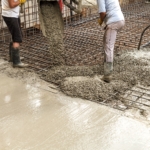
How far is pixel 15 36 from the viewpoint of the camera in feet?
15.7

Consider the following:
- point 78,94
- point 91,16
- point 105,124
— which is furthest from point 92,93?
point 91,16

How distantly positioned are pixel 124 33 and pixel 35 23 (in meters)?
2.15

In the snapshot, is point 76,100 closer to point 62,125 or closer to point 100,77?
point 62,125

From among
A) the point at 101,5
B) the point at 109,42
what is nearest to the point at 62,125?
the point at 109,42

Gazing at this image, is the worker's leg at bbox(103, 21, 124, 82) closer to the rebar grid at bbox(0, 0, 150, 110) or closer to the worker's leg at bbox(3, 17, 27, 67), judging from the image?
the rebar grid at bbox(0, 0, 150, 110)

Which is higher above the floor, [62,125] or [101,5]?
[101,5]

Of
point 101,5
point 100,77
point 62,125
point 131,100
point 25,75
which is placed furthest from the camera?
point 25,75

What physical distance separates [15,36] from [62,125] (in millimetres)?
2080

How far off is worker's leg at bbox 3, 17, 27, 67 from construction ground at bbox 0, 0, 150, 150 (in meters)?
0.16

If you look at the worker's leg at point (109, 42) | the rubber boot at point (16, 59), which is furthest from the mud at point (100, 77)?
the rubber boot at point (16, 59)

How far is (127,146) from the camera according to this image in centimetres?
293

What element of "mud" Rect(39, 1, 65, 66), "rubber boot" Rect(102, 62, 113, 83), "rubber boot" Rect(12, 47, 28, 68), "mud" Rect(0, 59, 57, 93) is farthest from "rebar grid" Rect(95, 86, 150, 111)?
"rubber boot" Rect(12, 47, 28, 68)

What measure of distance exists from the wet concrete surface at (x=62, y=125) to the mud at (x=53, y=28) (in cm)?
112

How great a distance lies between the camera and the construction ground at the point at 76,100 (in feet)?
10.0
